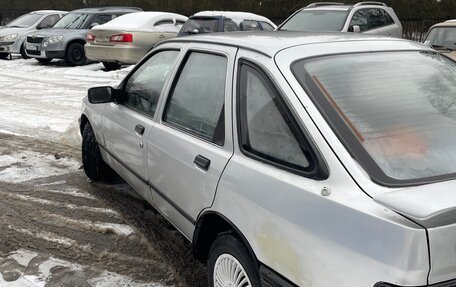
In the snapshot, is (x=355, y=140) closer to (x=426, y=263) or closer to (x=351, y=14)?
(x=426, y=263)

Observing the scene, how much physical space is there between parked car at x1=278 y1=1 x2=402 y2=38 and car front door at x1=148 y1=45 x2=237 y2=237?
773 cm

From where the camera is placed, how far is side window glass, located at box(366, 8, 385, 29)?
38.8ft

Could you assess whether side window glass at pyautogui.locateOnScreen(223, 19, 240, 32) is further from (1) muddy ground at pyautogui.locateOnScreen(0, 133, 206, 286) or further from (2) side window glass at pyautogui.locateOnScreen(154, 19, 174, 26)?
(1) muddy ground at pyautogui.locateOnScreen(0, 133, 206, 286)

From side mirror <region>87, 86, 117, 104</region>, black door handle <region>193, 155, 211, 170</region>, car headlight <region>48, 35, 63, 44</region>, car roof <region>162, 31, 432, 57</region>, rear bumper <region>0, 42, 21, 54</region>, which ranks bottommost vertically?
rear bumper <region>0, 42, 21, 54</region>

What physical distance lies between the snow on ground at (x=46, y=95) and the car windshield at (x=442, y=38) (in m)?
6.77

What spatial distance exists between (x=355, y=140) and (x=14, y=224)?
129 inches

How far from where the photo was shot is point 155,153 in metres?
3.36

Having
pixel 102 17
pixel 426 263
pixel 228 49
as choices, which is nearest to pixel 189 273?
pixel 228 49

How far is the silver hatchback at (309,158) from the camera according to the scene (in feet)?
5.83

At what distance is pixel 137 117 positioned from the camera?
3807 millimetres

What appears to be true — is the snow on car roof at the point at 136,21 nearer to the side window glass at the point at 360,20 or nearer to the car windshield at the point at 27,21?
the side window glass at the point at 360,20

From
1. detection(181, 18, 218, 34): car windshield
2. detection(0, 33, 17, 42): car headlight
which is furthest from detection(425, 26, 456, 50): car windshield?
detection(0, 33, 17, 42): car headlight

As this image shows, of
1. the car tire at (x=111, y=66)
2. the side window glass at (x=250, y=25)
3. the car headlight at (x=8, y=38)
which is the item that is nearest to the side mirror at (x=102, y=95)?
the side window glass at (x=250, y=25)

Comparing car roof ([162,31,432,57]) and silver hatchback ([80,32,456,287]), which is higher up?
car roof ([162,31,432,57])
